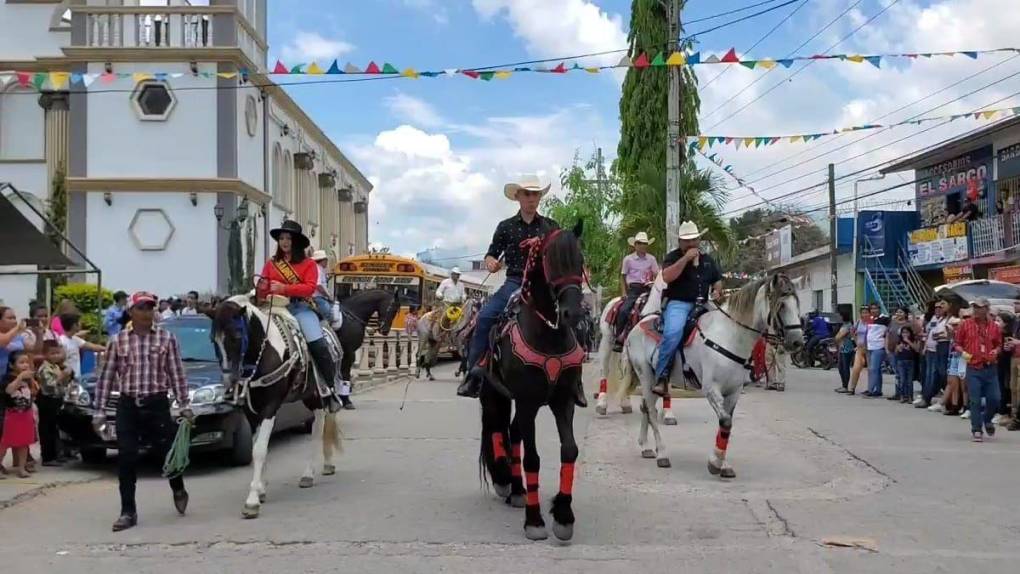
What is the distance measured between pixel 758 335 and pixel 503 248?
3.02 m

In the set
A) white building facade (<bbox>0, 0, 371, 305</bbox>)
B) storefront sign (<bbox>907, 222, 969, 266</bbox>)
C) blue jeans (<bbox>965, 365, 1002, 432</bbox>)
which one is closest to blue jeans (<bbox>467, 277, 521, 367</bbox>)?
blue jeans (<bbox>965, 365, 1002, 432</bbox>)

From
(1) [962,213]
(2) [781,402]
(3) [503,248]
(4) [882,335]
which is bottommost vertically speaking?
(2) [781,402]

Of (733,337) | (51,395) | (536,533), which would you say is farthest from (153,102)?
(536,533)

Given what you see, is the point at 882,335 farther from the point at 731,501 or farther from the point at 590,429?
the point at 731,501

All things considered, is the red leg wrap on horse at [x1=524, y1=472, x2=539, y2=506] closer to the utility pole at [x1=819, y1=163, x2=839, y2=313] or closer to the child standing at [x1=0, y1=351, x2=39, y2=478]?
the child standing at [x1=0, y1=351, x2=39, y2=478]

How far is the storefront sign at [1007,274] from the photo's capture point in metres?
24.7

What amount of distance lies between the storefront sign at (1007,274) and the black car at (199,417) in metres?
21.5

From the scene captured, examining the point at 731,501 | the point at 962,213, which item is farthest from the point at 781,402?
the point at 962,213

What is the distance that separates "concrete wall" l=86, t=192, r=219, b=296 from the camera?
93.8 ft

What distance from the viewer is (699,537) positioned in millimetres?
6910

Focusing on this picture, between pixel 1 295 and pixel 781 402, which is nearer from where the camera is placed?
pixel 781 402

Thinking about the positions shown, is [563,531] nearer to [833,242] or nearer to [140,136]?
[140,136]

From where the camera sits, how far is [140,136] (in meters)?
28.4

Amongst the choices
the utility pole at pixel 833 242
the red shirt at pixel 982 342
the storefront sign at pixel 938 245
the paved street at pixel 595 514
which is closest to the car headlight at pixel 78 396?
the paved street at pixel 595 514
